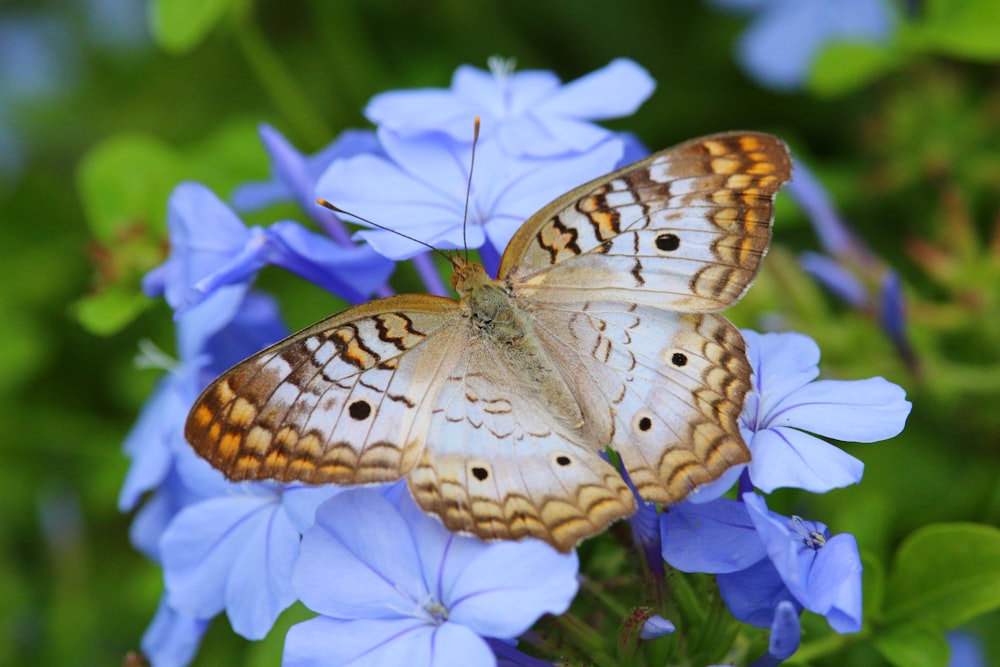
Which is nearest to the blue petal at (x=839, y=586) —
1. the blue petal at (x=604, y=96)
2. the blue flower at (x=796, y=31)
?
the blue petal at (x=604, y=96)

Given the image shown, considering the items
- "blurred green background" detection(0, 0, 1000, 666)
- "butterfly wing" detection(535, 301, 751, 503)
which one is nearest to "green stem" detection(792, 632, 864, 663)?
"blurred green background" detection(0, 0, 1000, 666)

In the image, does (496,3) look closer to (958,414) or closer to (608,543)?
(958,414)

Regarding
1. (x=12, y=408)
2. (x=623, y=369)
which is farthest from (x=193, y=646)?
(x=12, y=408)

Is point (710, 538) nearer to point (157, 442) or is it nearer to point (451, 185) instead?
point (451, 185)

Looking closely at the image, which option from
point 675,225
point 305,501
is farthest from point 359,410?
point 675,225

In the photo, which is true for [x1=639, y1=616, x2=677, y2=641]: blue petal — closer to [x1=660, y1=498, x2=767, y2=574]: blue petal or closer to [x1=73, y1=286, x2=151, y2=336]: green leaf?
[x1=660, y1=498, x2=767, y2=574]: blue petal
